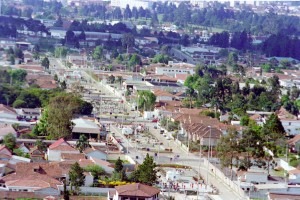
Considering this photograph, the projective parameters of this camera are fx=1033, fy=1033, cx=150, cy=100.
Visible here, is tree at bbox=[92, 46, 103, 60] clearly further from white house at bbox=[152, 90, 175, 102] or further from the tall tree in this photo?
the tall tree

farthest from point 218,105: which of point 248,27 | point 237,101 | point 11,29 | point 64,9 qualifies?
point 64,9

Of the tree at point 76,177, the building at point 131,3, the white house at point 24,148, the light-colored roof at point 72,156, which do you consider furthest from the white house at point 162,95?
the building at point 131,3

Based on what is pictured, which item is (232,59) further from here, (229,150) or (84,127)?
(229,150)

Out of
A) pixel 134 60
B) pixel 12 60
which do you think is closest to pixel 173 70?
pixel 134 60

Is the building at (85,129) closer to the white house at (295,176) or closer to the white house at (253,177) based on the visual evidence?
the white house at (253,177)

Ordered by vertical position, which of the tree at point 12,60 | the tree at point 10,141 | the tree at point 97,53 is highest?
the tree at point 10,141

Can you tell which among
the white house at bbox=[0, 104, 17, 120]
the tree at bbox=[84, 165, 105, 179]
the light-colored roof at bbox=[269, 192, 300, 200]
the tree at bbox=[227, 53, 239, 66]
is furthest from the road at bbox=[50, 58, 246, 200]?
the tree at bbox=[227, 53, 239, 66]

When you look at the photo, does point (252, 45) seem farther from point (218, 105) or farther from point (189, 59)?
point (218, 105)
